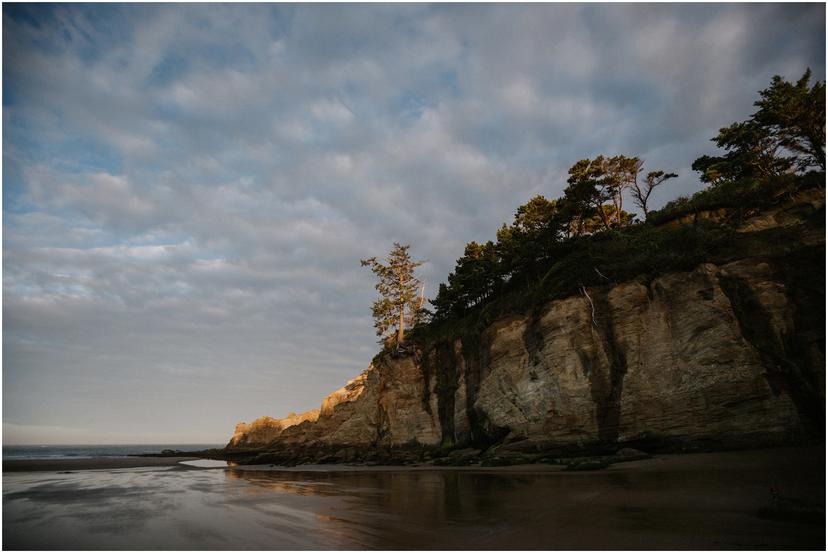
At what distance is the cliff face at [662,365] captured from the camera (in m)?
16.4

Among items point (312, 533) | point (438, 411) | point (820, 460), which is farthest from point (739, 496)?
point (438, 411)

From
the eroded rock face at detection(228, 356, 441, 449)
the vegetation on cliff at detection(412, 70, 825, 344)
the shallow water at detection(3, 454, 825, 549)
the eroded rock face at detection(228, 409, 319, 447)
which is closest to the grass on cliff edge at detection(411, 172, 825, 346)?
the vegetation on cliff at detection(412, 70, 825, 344)

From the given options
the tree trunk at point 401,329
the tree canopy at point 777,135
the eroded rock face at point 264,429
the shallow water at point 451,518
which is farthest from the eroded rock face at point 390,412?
the tree canopy at point 777,135

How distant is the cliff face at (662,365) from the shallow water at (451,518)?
563cm

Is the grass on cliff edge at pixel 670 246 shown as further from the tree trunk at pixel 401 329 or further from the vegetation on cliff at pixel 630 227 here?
the tree trunk at pixel 401 329

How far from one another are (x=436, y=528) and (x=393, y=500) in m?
4.86

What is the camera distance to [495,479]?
56.8ft

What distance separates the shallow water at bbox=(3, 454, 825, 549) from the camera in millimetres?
7777

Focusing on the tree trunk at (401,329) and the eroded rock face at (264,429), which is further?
the eroded rock face at (264,429)

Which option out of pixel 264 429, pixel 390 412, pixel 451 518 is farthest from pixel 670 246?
pixel 264 429

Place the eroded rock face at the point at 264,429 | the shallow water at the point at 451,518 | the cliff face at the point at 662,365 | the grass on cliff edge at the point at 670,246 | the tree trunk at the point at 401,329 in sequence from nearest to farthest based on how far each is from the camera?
the shallow water at the point at 451,518
the cliff face at the point at 662,365
the grass on cliff edge at the point at 670,246
the tree trunk at the point at 401,329
the eroded rock face at the point at 264,429

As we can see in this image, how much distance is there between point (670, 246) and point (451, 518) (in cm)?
2184

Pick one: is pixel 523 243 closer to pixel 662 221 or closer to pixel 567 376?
pixel 662 221

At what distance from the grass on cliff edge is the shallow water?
38.8ft
